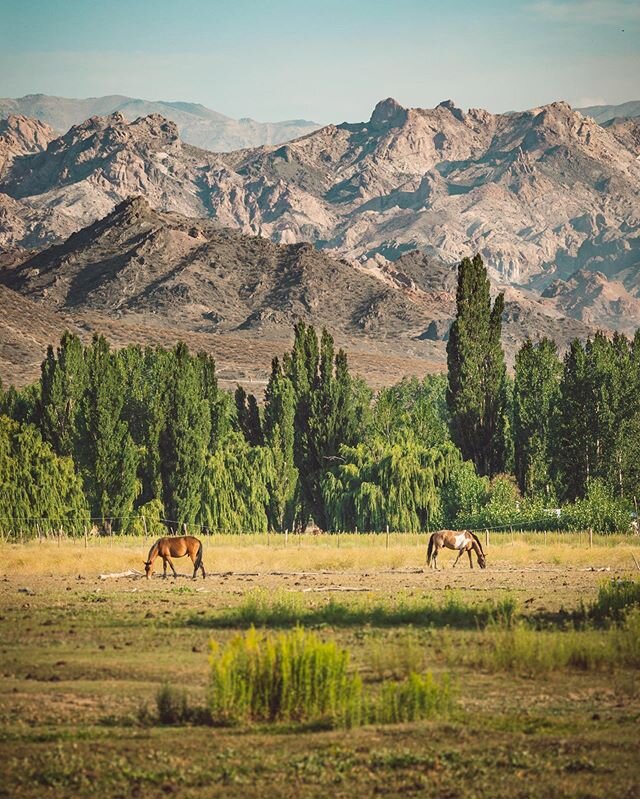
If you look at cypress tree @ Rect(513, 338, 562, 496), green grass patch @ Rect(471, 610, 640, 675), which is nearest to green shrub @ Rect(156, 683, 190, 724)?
green grass patch @ Rect(471, 610, 640, 675)

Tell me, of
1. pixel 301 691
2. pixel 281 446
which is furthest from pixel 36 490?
pixel 301 691

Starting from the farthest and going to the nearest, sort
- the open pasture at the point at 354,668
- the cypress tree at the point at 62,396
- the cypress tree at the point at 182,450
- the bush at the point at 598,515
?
the cypress tree at the point at 62,396, the cypress tree at the point at 182,450, the bush at the point at 598,515, the open pasture at the point at 354,668

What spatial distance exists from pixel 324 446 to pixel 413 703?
60.6 meters

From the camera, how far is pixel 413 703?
62.3ft

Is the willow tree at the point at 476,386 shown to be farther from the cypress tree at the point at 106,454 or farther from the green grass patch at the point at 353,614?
the green grass patch at the point at 353,614

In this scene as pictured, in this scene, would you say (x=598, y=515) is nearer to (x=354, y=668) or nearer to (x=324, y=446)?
(x=324, y=446)

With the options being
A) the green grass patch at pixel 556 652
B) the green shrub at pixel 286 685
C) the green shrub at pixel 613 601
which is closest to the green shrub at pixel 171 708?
the green shrub at pixel 286 685

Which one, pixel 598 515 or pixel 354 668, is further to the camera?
pixel 598 515

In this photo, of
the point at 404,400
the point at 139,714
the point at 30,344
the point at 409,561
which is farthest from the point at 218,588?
the point at 30,344

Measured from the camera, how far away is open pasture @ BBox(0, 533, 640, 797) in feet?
52.7

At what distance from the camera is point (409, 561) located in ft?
167

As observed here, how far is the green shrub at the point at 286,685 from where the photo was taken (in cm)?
1866

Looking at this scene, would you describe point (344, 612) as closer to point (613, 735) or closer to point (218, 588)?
point (218, 588)

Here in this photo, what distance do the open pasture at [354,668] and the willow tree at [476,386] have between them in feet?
118
